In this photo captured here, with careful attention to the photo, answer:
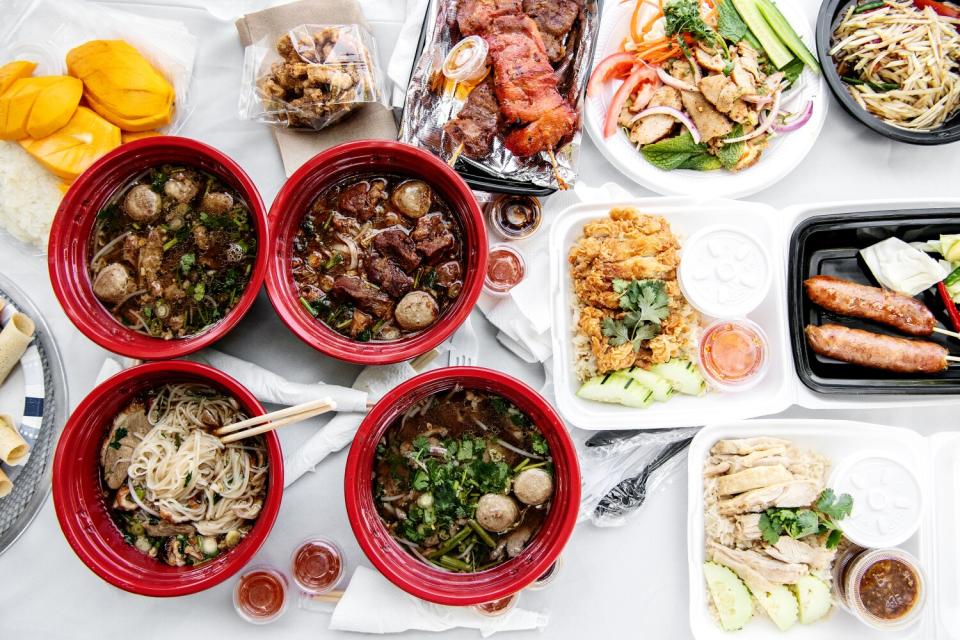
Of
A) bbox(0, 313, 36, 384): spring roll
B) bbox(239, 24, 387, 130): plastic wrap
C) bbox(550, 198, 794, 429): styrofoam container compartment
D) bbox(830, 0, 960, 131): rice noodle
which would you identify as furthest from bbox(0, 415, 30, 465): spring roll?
bbox(830, 0, 960, 131): rice noodle

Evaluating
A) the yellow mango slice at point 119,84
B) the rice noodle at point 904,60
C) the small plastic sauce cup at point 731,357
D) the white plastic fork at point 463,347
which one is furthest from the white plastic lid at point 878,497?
the yellow mango slice at point 119,84

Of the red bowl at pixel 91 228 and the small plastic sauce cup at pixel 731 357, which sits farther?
the small plastic sauce cup at pixel 731 357

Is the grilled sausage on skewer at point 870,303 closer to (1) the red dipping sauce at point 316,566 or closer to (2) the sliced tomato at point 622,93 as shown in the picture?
(2) the sliced tomato at point 622,93

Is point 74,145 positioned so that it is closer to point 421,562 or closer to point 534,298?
point 534,298

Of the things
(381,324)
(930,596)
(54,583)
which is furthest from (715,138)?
(54,583)

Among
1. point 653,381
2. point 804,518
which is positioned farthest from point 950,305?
point 653,381

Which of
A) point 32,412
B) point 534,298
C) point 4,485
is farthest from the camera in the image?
point 534,298
